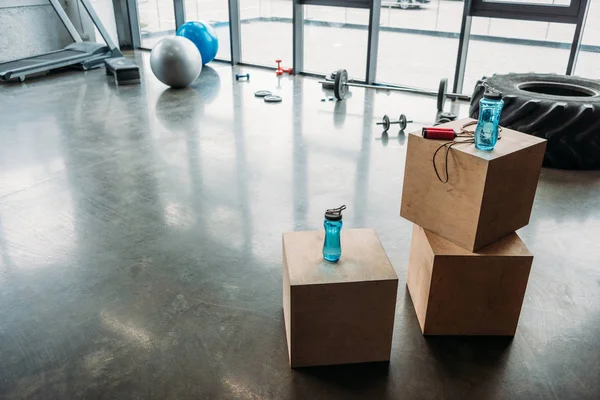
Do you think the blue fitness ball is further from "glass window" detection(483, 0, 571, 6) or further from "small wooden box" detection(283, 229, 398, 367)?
"small wooden box" detection(283, 229, 398, 367)

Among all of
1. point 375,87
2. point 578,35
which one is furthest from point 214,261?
point 578,35

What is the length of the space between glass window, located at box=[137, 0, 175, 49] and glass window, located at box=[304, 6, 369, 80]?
260 cm

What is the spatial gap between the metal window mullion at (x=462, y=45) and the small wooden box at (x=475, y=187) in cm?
369

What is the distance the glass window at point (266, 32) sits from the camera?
7656mm

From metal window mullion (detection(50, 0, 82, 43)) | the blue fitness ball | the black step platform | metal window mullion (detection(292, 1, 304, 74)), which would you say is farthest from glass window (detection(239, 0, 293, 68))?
metal window mullion (detection(50, 0, 82, 43))

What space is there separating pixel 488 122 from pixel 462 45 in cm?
387

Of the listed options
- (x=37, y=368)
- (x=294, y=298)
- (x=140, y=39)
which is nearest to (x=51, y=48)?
(x=140, y=39)

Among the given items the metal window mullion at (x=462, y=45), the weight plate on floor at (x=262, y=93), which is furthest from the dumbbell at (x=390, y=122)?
the weight plate on floor at (x=262, y=93)

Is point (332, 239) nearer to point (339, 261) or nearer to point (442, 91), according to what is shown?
point (339, 261)

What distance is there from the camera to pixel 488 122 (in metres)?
1.97

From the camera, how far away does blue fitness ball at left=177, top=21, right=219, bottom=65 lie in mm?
6805

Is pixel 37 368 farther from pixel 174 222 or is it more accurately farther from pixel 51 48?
pixel 51 48

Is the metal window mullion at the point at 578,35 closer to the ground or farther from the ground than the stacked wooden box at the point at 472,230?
farther from the ground

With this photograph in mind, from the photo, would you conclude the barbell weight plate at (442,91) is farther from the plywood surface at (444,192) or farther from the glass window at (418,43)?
the plywood surface at (444,192)
